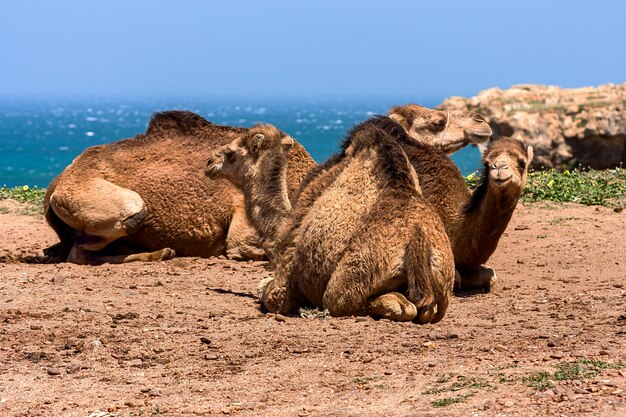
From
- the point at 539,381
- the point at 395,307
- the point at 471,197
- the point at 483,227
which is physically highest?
the point at 471,197

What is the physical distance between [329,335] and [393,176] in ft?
4.38

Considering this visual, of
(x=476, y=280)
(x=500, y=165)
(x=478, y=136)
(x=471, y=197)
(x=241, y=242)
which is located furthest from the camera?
(x=241, y=242)

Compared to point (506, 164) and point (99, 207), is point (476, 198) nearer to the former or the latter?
point (506, 164)

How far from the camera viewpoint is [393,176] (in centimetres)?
799

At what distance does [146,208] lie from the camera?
11.6 meters

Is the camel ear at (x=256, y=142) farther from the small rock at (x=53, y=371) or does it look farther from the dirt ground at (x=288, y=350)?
Answer: the small rock at (x=53, y=371)

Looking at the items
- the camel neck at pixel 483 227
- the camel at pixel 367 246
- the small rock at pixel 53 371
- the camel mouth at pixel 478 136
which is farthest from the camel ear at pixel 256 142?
the small rock at pixel 53 371

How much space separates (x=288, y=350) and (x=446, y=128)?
183 inches

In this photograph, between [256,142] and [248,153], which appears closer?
[256,142]

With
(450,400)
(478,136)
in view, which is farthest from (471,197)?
(450,400)

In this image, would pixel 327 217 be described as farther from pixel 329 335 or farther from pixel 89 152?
pixel 89 152

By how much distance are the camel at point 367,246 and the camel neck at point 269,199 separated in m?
0.64

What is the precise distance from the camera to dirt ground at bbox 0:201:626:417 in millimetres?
5762

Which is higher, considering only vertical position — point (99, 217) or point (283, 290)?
point (283, 290)
